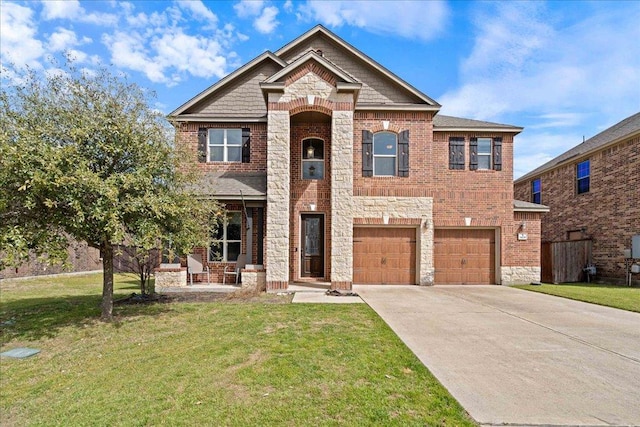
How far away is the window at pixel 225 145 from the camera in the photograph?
1320cm

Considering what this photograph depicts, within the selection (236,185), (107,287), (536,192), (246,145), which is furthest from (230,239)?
(536,192)

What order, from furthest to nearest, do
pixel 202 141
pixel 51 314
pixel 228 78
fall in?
pixel 228 78 → pixel 202 141 → pixel 51 314

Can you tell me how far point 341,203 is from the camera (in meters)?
10.9

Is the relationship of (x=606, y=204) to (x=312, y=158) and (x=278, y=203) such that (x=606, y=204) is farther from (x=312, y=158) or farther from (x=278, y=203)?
(x=278, y=203)

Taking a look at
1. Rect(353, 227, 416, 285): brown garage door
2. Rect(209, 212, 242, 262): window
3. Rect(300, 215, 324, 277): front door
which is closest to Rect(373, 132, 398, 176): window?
Rect(353, 227, 416, 285): brown garage door

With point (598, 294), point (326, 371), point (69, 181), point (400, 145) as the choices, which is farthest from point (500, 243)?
point (69, 181)

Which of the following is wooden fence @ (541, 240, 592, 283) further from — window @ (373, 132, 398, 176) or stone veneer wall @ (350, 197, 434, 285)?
window @ (373, 132, 398, 176)

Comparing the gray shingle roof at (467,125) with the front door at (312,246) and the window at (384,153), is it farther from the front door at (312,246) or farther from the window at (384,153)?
the front door at (312,246)

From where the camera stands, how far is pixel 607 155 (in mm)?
15500

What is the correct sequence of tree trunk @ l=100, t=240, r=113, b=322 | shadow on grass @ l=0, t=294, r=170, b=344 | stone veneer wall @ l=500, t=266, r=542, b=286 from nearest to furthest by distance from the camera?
shadow on grass @ l=0, t=294, r=170, b=344
tree trunk @ l=100, t=240, r=113, b=322
stone veneer wall @ l=500, t=266, r=542, b=286

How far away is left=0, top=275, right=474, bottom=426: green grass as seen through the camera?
3.53 meters

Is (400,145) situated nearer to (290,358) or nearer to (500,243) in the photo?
(500,243)

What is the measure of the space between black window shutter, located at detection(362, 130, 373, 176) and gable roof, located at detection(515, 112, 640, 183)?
11.5 meters

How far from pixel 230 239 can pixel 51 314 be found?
5.57 m
